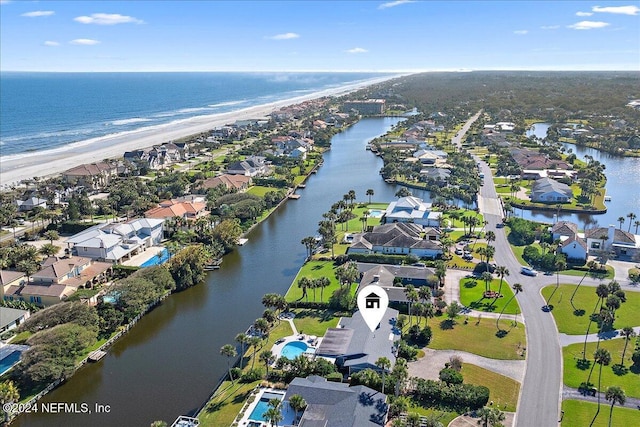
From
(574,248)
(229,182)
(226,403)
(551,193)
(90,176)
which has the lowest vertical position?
(226,403)

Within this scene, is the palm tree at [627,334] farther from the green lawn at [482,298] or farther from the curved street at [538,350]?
the green lawn at [482,298]

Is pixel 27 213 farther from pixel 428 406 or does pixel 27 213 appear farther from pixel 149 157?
pixel 428 406

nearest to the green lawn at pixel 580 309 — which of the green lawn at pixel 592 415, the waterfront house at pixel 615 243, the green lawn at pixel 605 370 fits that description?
the green lawn at pixel 605 370

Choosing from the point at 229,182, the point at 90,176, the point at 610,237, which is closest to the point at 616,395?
the point at 610,237

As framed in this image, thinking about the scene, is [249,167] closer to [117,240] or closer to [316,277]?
[117,240]

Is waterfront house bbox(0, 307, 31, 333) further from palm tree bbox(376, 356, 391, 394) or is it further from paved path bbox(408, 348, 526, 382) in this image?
paved path bbox(408, 348, 526, 382)

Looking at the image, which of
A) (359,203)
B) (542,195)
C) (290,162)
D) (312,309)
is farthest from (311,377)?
(290,162)
